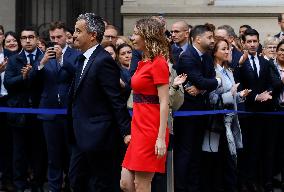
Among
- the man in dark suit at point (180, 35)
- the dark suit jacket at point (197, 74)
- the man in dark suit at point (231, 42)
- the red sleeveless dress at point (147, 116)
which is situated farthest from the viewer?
the man in dark suit at point (231, 42)

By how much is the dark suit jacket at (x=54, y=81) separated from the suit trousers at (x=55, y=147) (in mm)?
121

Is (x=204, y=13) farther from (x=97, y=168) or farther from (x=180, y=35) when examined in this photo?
(x=97, y=168)

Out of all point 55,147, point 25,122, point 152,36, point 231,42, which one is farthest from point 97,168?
point 231,42

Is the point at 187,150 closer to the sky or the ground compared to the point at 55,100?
closer to the ground

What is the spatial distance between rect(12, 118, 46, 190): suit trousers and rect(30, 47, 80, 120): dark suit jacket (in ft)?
1.82

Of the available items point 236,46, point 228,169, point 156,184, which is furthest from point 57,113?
point 236,46

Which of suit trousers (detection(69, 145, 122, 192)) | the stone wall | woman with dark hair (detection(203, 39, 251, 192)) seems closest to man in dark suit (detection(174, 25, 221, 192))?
woman with dark hair (detection(203, 39, 251, 192))

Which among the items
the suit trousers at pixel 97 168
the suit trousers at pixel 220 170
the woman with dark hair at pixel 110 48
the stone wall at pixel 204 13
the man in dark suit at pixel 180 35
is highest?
the stone wall at pixel 204 13

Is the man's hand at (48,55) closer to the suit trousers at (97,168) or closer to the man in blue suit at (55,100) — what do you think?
the man in blue suit at (55,100)

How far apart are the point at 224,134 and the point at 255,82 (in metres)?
1.09

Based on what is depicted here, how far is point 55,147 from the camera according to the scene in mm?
10258

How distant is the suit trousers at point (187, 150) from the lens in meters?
9.93

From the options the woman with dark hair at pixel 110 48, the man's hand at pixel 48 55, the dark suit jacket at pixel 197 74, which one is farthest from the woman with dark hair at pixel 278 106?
the man's hand at pixel 48 55

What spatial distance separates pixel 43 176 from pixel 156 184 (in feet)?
5.97
